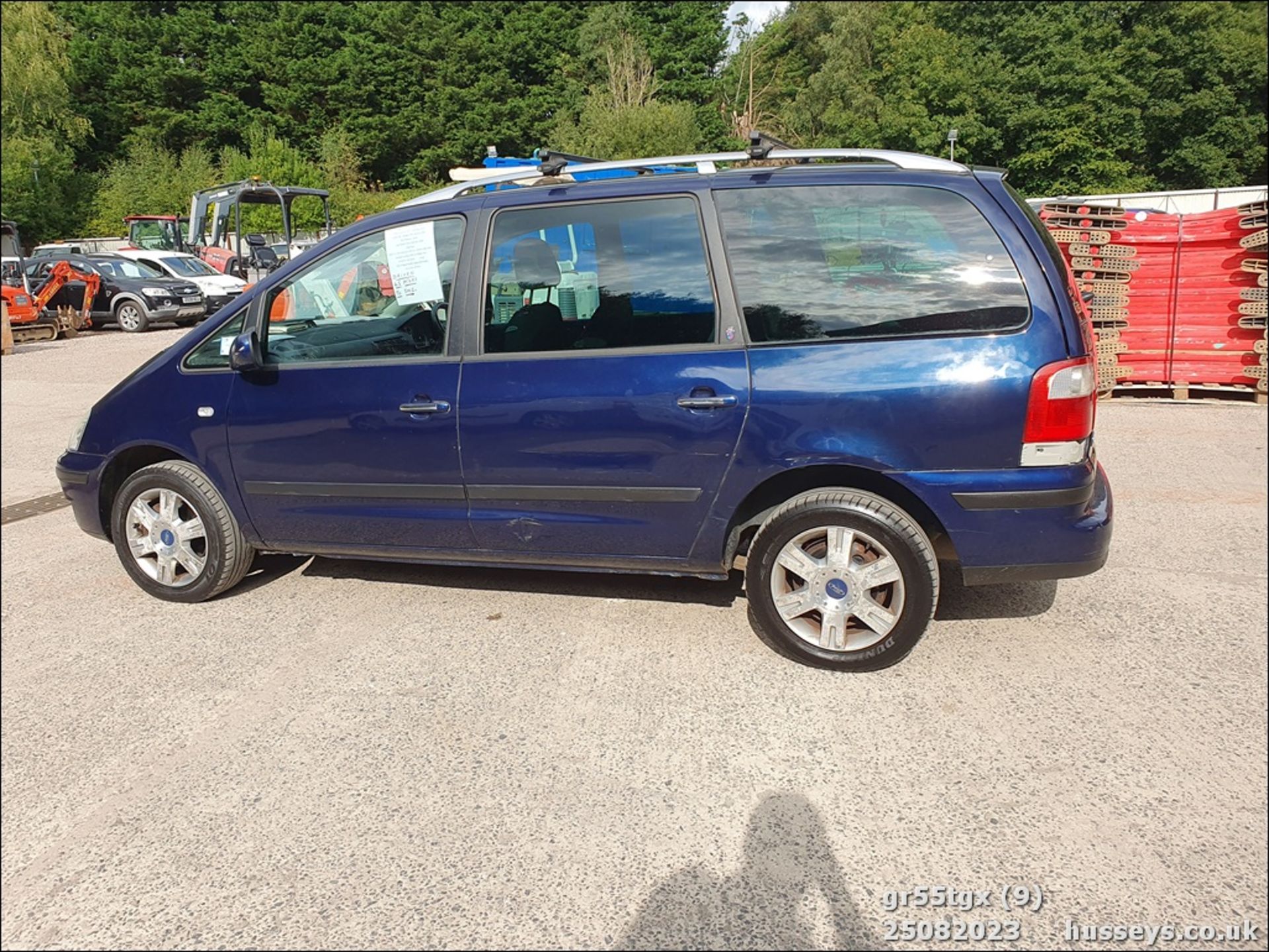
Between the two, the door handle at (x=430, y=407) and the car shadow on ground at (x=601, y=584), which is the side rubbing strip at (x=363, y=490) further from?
the car shadow on ground at (x=601, y=584)

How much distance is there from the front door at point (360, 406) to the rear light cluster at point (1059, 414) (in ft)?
7.27

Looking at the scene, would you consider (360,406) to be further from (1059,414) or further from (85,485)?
(1059,414)

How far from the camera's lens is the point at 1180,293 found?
9.02 metres

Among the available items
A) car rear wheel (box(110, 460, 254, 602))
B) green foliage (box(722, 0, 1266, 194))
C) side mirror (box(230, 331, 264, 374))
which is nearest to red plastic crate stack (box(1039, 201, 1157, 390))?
side mirror (box(230, 331, 264, 374))

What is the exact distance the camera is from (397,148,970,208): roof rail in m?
3.47

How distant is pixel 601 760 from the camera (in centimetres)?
292

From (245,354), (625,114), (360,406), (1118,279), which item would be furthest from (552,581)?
(625,114)

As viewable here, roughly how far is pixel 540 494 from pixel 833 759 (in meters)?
1.55

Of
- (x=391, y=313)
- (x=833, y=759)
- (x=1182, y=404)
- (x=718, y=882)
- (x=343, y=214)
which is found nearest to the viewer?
(x=718, y=882)

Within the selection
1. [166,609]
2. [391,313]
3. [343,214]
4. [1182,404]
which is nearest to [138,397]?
[166,609]

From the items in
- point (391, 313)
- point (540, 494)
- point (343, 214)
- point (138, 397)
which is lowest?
point (540, 494)

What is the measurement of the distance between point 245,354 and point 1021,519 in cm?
323

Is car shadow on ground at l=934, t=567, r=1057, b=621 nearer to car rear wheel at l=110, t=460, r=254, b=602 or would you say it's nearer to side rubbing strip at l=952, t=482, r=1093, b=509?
side rubbing strip at l=952, t=482, r=1093, b=509

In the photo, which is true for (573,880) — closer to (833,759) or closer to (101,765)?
(833,759)
